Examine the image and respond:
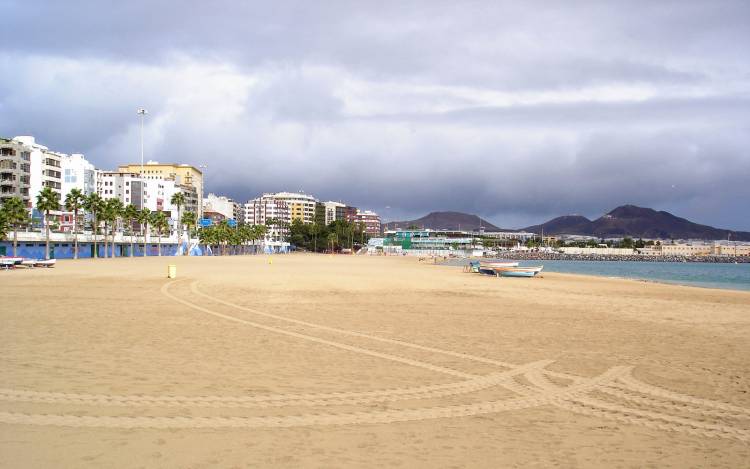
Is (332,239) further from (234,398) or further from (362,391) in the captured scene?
(234,398)

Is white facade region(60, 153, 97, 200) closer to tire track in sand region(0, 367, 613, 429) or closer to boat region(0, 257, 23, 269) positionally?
boat region(0, 257, 23, 269)

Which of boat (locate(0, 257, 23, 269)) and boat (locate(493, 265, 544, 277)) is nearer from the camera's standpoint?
boat (locate(0, 257, 23, 269))

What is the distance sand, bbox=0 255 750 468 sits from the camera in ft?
20.5

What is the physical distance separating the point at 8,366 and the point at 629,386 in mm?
11002

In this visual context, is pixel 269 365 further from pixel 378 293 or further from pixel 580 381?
pixel 378 293

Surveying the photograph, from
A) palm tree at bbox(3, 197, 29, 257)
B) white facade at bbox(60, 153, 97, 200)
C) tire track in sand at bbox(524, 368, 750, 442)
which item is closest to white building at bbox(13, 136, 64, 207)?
white facade at bbox(60, 153, 97, 200)

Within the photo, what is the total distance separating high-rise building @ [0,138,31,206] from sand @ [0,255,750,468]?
92.4m

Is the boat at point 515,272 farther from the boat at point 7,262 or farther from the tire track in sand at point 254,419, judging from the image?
the tire track in sand at point 254,419

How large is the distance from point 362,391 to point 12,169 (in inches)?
4206

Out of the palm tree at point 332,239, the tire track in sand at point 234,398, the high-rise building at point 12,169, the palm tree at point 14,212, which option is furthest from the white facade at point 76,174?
the tire track in sand at point 234,398

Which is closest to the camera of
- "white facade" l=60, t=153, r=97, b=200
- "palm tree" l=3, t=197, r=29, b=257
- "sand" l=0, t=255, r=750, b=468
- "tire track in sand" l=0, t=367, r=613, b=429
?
"sand" l=0, t=255, r=750, b=468

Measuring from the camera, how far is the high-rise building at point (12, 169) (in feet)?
310

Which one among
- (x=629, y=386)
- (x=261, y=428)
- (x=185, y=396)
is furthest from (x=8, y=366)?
(x=629, y=386)

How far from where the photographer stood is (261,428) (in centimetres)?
693
